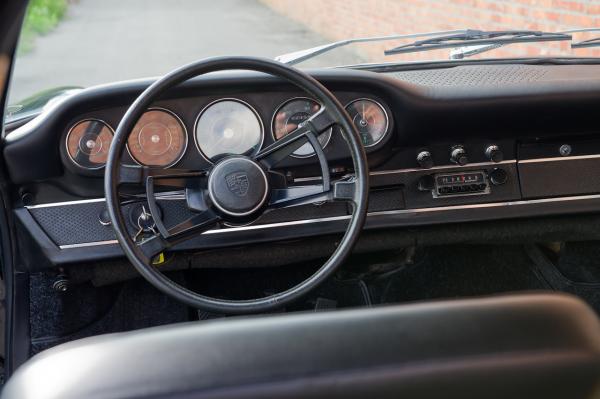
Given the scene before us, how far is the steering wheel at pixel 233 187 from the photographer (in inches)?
72.8

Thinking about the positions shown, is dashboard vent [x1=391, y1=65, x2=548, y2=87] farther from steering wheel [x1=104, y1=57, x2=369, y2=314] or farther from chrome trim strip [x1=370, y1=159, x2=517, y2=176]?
steering wheel [x1=104, y1=57, x2=369, y2=314]

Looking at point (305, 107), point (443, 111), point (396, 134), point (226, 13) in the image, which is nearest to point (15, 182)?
point (305, 107)

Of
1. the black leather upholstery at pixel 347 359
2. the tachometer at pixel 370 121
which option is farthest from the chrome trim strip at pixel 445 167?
the black leather upholstery at pixel 347 359

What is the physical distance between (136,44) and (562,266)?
2604 mm

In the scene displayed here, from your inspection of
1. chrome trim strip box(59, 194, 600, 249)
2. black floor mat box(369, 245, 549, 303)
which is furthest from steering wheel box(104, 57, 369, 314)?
black floor mat box(369, 245, 549, 303)

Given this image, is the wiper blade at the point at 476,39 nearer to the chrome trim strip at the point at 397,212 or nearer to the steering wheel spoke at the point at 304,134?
the chrome trim strip at the point at 397,212

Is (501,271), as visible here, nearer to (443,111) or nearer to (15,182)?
(443,111)

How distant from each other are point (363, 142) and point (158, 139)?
2.08ft

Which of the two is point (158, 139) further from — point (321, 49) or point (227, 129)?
point (321, 49)

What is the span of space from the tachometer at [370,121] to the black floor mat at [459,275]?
78cm

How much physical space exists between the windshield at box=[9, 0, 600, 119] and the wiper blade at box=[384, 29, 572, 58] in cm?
4

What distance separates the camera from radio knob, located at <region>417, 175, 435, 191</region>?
2.49m

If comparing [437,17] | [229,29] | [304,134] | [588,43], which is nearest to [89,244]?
[304,134]

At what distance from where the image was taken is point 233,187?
2008 mm
